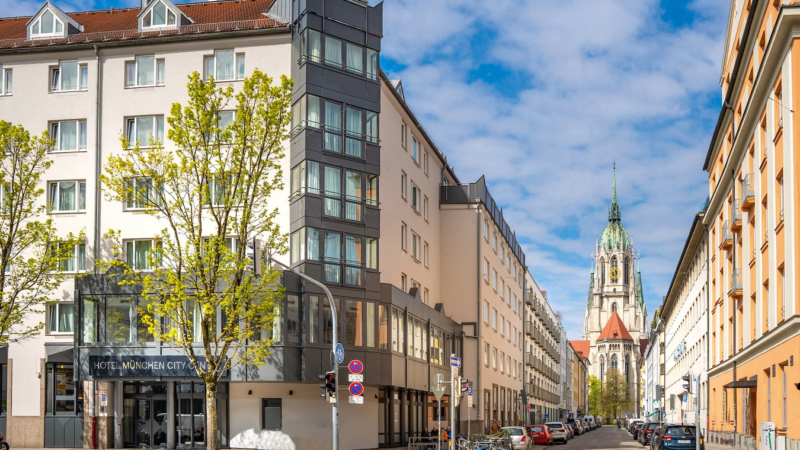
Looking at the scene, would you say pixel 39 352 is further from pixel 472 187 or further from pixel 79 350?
pixel 472 187

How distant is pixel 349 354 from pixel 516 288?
41.3m

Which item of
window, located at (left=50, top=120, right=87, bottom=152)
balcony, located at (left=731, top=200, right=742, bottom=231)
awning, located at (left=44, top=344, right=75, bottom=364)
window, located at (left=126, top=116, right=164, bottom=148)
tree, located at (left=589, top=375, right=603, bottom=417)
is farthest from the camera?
tree, located at (left=589, top=375, right=603, bottom=417)

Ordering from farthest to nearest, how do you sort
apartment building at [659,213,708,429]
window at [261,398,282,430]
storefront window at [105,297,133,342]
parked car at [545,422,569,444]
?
parked car at [545,422,569,444] → apartment building at [659,213,708,429] → window at [261,398,282,430] → storefront window at [105,297,133,342]

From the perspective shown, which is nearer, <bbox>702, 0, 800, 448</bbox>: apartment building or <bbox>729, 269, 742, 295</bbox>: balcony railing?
<bbox>702, 0, 800, 448</bbox>: apartment building

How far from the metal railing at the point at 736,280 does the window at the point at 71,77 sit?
2717 cm

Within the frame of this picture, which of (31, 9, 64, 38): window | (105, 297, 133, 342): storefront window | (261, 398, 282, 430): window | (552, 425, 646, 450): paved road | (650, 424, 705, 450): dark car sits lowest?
(552, 425, 646, 450): paved road

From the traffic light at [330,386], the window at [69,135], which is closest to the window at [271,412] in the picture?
the traffic light at [330,386]

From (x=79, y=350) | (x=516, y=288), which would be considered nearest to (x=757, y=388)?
(x=79, y=350)

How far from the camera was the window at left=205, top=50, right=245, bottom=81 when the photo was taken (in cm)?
3515

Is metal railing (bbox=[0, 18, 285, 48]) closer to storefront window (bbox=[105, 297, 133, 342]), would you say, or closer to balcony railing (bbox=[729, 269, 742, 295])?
storefront window (bbox=[105, 297, 133, 342])

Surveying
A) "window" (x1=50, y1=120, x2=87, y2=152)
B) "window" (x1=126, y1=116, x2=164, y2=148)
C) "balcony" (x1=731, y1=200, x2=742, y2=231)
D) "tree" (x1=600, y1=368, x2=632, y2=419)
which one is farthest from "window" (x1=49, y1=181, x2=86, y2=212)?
"tree" (x1=600, y1=368, x2=632, y2=419)

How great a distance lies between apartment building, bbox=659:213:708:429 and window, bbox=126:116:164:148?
25207mm

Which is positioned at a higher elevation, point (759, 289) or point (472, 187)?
point (472, 187)

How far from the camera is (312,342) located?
3253cm
